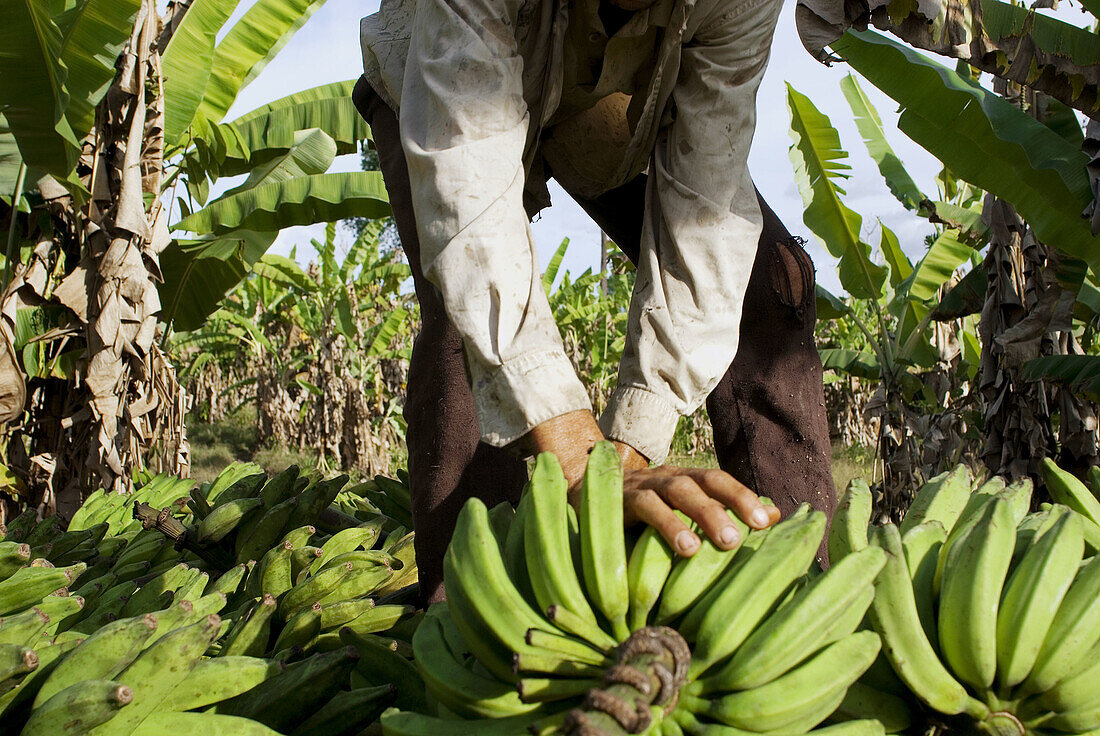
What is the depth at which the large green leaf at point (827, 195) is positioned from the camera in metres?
5.75

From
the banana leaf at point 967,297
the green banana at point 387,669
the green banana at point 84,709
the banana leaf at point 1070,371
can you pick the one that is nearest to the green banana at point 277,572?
the green banana at point 387,669

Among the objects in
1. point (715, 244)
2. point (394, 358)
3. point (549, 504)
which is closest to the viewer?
point (549, 504)

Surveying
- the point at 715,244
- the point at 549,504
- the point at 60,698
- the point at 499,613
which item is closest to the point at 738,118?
the point at 715,244

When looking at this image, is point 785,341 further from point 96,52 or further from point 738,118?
point 96,52

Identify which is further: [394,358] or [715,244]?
[394,358]

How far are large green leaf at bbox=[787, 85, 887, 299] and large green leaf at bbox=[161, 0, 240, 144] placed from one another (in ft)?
12.3

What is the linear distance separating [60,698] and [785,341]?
1.75m

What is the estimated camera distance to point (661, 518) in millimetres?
1126

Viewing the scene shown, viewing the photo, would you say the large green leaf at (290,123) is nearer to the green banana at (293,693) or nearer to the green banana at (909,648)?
the green banana at (293,693)

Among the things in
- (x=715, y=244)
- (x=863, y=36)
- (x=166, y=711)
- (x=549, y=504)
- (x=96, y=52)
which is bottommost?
(x=166, y=711)

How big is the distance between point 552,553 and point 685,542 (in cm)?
17

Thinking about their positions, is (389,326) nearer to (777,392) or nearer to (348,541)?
(348,541)

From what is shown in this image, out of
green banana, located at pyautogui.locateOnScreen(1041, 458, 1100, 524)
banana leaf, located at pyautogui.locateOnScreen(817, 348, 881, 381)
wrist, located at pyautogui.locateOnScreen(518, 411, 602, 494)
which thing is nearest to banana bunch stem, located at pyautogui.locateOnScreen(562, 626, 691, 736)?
wrist, located at pyautogui.locateOnScreen(518, 411, 602, 494)

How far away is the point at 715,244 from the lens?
1.82 metres
